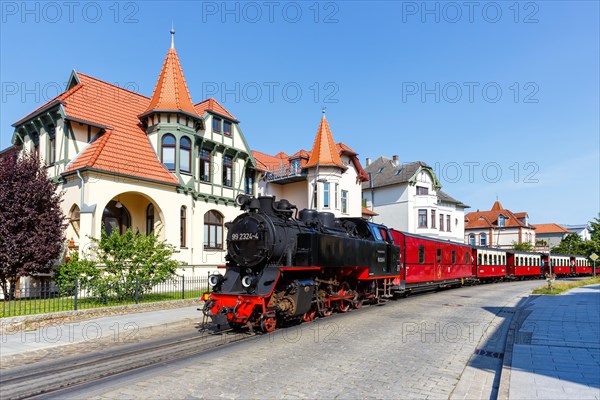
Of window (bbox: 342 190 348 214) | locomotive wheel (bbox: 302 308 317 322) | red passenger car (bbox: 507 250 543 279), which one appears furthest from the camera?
red passenger car (bbox: 507 250 543 279)

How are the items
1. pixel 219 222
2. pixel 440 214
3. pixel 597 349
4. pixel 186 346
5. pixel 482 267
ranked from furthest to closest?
pixel 440 214 < pixel 482 267 < pixel 219 222 < pixel 186 346 < pixel 597 349

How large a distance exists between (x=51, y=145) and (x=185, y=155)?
5.99 m

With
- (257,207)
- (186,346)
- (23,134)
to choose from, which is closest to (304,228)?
(257,207)

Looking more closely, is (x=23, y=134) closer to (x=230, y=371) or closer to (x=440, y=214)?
(x=230, y=371)

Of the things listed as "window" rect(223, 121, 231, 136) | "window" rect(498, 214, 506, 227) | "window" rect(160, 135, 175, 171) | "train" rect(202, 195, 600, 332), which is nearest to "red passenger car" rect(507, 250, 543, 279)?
"train" rect(202, 195, 600, 332)

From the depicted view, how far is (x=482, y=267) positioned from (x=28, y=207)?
88.4ft

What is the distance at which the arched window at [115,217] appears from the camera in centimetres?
1967

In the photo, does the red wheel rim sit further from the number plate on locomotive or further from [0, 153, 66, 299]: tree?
[0, 153, 66, 299]: tree

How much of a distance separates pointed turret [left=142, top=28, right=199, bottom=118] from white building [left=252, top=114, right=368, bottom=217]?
28.2 feet

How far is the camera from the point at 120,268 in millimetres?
14094

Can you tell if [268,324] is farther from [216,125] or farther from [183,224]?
[216,125]

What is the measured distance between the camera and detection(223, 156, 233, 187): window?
24506 millimetres

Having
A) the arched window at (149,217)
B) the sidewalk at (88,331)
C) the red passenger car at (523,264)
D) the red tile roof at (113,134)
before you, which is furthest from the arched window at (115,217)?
the red passenger car at (523,264)

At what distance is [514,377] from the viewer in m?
6.23
